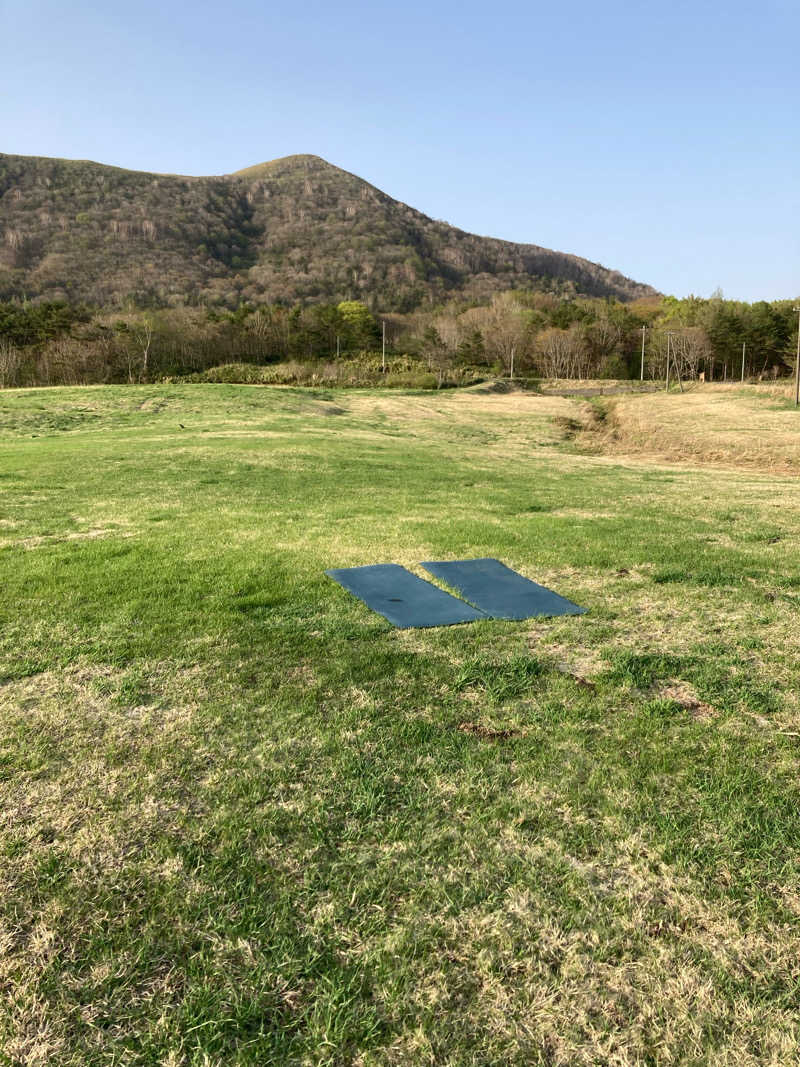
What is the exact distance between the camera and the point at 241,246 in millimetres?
104875

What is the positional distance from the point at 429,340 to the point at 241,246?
195 ft

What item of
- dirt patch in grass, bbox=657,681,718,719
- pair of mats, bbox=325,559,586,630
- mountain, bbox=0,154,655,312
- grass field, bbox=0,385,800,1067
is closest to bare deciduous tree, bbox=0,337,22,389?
mountain, bbox=0,154,655,312

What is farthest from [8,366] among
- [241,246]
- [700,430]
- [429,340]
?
[241,246]

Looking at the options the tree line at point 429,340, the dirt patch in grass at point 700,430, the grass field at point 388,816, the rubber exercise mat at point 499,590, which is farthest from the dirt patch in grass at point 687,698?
the tree line at point 429,340

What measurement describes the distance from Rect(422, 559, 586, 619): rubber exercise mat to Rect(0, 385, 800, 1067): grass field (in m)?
0.27

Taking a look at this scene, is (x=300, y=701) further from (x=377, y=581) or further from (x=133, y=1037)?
(x=377, y=581)

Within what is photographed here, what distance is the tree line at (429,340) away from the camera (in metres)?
44.7

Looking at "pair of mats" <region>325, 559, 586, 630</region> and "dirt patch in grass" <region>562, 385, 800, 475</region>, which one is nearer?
"pair of mats" <region>325, 559, 586, 630</region>

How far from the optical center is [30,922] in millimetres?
1840

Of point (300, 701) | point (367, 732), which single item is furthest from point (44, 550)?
point (367, 732)

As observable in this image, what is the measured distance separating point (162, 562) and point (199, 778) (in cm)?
343

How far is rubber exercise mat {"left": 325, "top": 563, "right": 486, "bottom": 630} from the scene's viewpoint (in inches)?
175

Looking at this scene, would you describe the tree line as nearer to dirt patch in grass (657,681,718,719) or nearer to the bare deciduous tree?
the bare deciduous tree

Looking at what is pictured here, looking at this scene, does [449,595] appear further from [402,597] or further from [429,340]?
[429,340]
